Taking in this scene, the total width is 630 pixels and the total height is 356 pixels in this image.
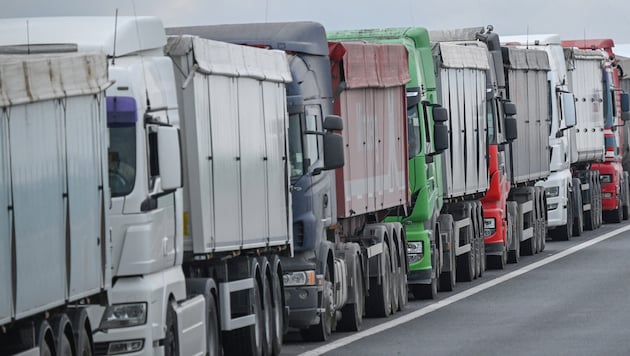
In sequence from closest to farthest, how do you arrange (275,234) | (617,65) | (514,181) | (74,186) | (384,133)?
(74,186) → (275,234) → (384,133) → (514,181) → (617,65)

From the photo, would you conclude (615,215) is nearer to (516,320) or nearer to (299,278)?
(516,320)

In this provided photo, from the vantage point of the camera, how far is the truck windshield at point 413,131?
27.2m

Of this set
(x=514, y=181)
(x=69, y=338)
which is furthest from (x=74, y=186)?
(x=514, y=181)

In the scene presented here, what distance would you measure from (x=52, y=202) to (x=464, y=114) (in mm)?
19254

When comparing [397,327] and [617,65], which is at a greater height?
[617,65]

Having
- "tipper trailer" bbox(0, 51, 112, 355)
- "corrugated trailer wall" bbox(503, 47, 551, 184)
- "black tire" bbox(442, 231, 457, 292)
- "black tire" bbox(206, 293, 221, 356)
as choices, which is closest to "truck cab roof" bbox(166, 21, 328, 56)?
"black tire" bbox(206, 293, 221, 356)

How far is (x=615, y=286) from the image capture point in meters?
28.3

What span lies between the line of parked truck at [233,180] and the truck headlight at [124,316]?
14 millimetres

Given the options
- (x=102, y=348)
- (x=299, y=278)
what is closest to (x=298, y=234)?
(x=299, y=278)

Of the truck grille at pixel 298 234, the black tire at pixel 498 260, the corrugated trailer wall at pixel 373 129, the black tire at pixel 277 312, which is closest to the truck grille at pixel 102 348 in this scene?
the black tire at pixel 277 312

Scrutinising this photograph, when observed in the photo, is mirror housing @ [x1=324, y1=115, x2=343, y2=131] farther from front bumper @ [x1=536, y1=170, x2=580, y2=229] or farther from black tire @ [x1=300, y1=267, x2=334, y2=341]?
front bumper @ [x1=536, y1=170, x2=580, y2=229]

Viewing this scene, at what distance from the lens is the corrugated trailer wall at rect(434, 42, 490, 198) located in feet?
97.1

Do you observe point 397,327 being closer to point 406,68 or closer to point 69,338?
point 406,68

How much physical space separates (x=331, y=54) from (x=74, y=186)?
10.2 meters
